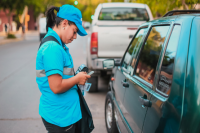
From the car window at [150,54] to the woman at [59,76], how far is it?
0.80m

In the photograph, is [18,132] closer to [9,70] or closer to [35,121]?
[35,121]

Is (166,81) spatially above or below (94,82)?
above

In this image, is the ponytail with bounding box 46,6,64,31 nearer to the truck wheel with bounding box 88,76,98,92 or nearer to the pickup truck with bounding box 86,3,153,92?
the pickup truck with bounding box 86,3,153,92

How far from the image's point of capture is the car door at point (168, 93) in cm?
157

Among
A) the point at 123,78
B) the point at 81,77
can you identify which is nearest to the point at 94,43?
the point at 123,78

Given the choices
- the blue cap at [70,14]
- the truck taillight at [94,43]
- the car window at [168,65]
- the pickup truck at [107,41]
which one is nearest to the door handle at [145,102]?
the car window at [168,65]

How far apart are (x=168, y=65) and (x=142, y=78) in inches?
26.4

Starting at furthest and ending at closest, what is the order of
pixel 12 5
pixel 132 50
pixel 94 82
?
pixel 12 5 < pixel 94 82 < pixel 132 50

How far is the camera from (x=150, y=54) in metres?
2.76

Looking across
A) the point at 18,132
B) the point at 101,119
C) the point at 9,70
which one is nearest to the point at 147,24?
the point at 101,119

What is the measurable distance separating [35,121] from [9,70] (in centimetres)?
542

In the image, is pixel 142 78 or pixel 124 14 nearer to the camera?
pixel 142 78

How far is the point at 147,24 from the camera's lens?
2.80 m

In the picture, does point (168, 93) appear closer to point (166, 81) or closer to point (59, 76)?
point (166, 81)
